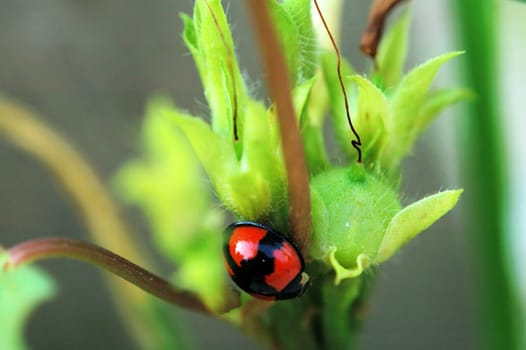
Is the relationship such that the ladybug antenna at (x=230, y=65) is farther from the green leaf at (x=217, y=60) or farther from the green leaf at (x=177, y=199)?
the green leaf at (x=177, y=199)

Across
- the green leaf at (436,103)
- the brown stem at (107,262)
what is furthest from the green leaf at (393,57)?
the brown stem at (107,262)

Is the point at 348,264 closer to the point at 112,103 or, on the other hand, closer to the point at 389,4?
the point at 389,4

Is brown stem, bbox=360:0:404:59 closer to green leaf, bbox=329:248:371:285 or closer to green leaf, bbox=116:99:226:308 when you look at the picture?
green leaf, bbox=329:248:371:285

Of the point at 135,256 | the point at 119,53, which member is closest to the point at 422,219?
the point at 135,256

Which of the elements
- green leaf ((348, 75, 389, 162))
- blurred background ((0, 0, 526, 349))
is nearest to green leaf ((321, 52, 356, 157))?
green leaf ((348, 75, 389, 162))

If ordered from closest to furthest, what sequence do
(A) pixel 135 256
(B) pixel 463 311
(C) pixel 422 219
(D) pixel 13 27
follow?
1. (C) pixel 422 219
2. (A) pixel 135 256
3. (D) pixel 13 27
4. (B) pixel 463 311
